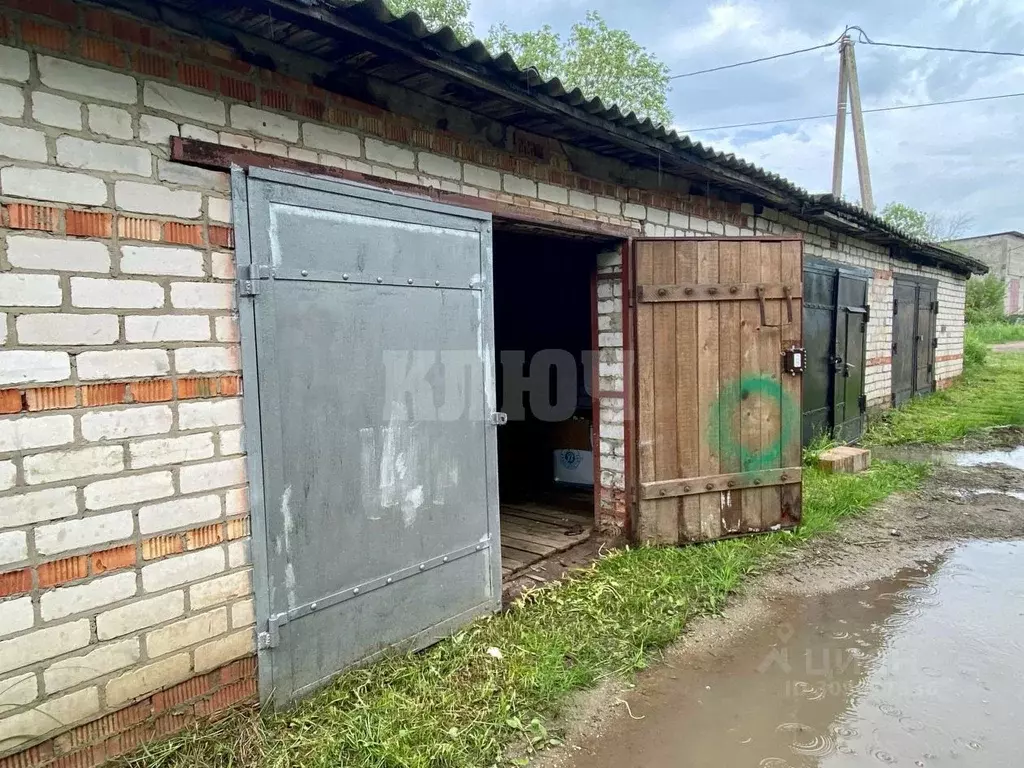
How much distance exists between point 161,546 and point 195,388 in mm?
583

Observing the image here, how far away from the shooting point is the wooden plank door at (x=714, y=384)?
446 centimetres

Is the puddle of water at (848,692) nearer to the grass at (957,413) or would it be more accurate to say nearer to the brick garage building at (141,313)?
the brick garage building at (141,313)

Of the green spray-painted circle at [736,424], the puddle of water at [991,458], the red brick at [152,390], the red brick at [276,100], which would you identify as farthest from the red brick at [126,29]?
the puddle of water at [991,458]

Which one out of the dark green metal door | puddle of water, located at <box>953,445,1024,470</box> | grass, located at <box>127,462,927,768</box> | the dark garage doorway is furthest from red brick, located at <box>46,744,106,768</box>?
puddle of water, located at <box>953,445,1024,470</box>

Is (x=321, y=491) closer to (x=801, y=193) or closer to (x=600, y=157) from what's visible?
(x=600, y=157)

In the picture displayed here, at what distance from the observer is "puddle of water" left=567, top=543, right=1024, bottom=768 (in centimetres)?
253

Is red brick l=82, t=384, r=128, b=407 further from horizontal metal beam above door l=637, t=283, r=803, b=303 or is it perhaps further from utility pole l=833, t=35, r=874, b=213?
utility pole l=833, t=35, r=874, b=213

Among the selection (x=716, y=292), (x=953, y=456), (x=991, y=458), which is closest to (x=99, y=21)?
(x=716, y=292)

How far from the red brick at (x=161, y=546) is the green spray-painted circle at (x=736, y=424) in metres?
3.47

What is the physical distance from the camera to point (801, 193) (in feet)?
19.0

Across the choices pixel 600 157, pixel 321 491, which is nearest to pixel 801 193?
pixel 600 157

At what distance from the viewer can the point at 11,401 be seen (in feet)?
6.51

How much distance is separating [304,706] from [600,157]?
3.57 metres

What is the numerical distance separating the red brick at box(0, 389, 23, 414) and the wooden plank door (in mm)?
3456
